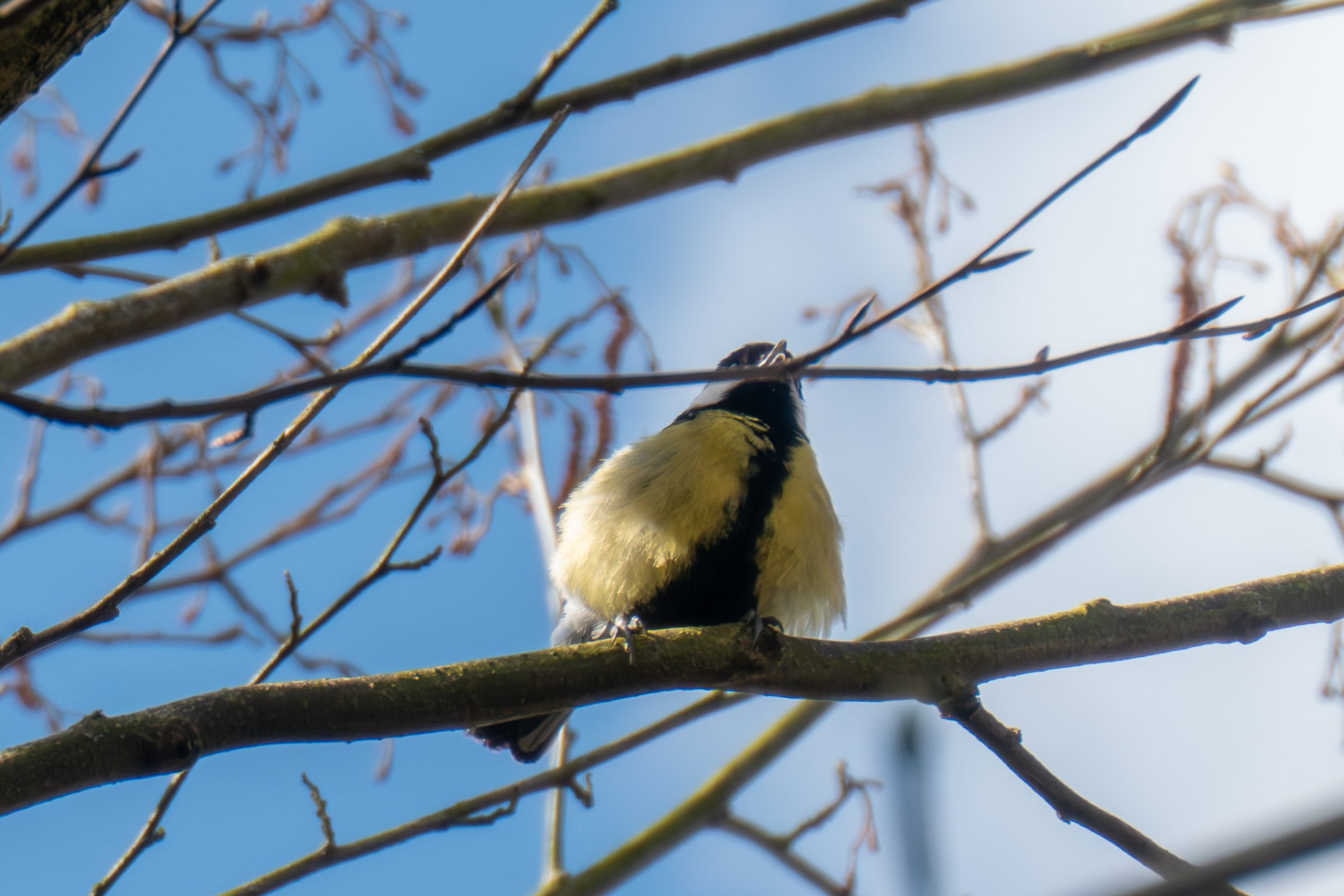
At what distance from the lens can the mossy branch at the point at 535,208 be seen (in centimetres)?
219

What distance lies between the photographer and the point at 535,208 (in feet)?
8.92

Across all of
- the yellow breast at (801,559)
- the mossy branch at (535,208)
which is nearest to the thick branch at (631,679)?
the mossy branch at (535,208)

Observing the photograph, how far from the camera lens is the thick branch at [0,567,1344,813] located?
73.9 inches

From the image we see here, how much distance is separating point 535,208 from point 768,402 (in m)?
1.77

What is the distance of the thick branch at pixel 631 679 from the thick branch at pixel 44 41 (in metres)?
1.01

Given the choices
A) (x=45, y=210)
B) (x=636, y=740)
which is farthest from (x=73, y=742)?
(x=636, y=740)

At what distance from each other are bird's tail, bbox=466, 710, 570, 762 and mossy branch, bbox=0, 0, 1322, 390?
1524mm

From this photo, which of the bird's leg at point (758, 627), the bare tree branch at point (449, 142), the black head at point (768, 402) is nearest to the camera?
the bare tree branch at point (449, 142)

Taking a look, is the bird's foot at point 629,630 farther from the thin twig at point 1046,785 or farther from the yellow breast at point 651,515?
the thin twig at point 1046,785

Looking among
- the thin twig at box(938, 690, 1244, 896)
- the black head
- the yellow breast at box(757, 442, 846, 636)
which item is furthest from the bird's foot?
the black head

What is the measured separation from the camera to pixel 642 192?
2770 mm

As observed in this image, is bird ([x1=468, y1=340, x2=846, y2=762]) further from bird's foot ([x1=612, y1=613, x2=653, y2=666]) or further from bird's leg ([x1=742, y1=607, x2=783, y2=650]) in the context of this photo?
bird's leg ([x1=742, y1=607, x2=783, y2=650])

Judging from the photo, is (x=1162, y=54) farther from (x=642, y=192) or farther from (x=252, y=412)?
(x=252, y=412)

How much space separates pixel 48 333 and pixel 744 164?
1520mm
